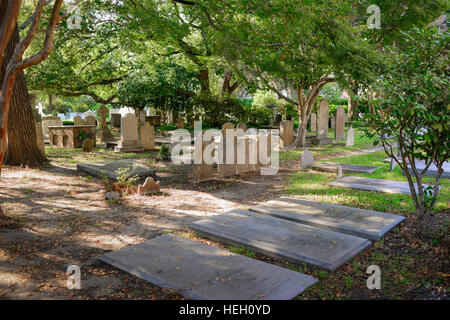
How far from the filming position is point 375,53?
24.4ft

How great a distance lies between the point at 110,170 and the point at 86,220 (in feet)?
10.8

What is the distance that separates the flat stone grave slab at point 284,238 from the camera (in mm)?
4086

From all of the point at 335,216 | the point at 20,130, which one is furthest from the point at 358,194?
the point at 20,130

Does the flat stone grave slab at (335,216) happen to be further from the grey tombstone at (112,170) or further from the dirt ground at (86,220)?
the grey tombstone at (112,170)

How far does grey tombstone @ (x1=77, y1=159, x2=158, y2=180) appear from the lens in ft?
27.7

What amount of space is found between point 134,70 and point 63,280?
A: 18.1m

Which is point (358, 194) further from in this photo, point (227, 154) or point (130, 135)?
point (130, 135)

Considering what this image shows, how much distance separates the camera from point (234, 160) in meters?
9.50

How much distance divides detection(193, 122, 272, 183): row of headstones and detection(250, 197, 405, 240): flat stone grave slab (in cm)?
266

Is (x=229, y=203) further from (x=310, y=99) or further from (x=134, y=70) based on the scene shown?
(x=134, y=70)

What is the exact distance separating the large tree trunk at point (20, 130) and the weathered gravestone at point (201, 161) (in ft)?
14.4

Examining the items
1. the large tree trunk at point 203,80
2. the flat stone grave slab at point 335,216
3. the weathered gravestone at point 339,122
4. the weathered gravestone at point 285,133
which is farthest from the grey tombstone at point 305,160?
the large tree trunk at point 203,80

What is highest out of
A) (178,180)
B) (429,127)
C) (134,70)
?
(134,70)

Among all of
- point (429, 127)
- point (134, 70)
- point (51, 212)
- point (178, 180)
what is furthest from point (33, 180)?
point (134, 70)
